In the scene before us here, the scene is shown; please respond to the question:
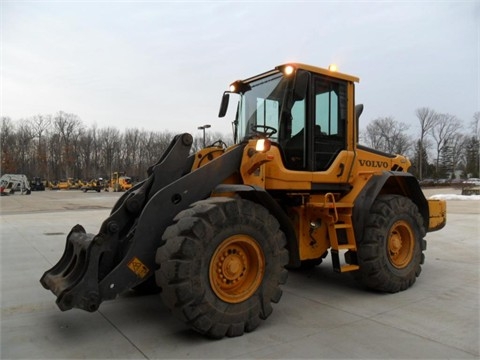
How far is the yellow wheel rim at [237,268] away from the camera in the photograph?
413 centimetres

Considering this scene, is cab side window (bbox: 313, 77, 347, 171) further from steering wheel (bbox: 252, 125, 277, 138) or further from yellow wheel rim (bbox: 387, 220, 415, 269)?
yellow wheel rim (bbox: 387, 220, 415, 269)

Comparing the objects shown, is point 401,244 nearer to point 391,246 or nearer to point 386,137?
point 391,246

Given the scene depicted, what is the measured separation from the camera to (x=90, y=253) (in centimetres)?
405

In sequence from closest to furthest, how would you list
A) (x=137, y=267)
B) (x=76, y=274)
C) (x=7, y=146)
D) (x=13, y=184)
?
(x=137, y=267) → (x=76, y=274) → (x=13, y=184) → (x=7, y=146)

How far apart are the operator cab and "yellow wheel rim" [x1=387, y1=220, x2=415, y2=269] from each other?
148 cm

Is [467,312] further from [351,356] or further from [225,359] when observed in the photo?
[225,359]

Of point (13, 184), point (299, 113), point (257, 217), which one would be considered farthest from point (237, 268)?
point (13, 184)

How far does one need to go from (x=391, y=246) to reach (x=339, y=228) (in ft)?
3.23

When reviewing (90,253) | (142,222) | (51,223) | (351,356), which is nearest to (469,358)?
(351,356)

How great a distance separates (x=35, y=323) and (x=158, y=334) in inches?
60.4

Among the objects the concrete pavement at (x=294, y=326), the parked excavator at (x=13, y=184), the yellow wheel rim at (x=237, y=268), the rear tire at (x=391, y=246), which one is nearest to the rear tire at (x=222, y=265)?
the yellow wheel rim at (x=237, y=268)

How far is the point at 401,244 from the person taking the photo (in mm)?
6145

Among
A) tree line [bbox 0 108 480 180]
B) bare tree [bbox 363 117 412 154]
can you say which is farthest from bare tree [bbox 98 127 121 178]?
bare tree [bbox 363 117 412 154]

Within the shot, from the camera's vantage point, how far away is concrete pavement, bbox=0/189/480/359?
376 cm
